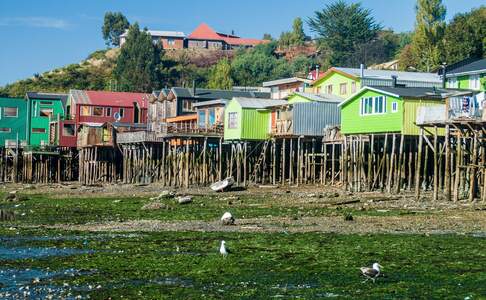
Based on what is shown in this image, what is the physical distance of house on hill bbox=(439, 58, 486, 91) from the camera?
6341 centimetres

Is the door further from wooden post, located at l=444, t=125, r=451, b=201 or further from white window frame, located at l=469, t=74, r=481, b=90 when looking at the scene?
wooden post, located at l=444, t=125, r=451, b=201

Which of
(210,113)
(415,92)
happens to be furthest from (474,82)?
(210,113)

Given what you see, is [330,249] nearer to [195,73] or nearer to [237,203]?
[237,203]

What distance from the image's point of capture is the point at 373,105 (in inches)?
2218

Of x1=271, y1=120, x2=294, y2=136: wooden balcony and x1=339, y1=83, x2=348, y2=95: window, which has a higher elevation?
x1=339, y1=83, x2=348, y2=95: window

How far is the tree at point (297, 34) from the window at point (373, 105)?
11938 centimetres

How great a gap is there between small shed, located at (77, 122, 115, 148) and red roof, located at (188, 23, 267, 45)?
94.4 m

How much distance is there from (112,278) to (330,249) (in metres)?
7.26

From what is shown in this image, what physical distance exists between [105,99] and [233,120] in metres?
30.0

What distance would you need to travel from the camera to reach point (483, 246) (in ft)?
82.9

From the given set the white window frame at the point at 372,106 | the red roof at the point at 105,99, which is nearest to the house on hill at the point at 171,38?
the red roof at the point at 105,99

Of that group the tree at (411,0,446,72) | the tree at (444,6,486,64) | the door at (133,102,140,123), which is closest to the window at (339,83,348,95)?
the tree at (444,6,486,64)

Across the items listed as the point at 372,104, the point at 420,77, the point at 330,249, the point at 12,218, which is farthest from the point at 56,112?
the point at 330,249

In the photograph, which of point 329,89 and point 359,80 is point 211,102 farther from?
point 359,80
